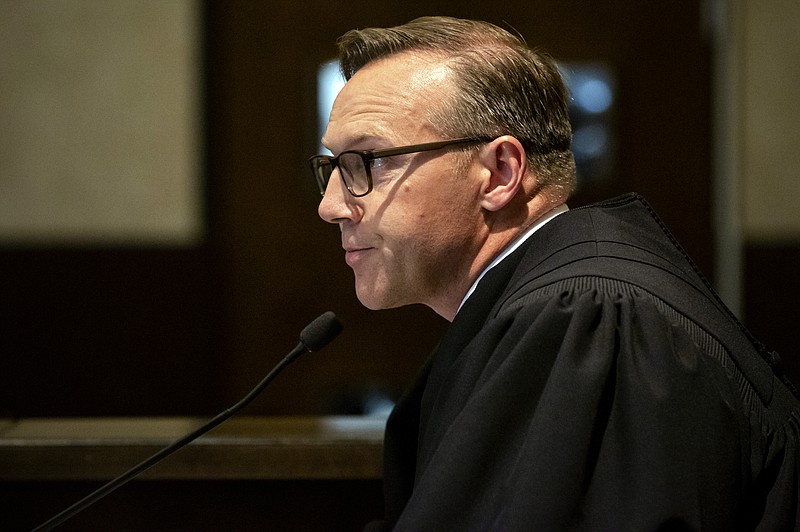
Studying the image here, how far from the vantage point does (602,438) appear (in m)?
1.07

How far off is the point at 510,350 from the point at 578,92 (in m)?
3.03

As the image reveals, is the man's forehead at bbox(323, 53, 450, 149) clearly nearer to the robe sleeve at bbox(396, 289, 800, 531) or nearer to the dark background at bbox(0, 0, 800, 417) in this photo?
the robe sleeve at bbox(396, 289, 800, 531)

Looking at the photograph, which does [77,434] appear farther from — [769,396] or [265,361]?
[265,361]

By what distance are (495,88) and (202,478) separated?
0.85 m

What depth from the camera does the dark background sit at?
3988mm

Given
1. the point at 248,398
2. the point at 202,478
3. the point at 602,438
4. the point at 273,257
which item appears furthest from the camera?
the point at 273,257

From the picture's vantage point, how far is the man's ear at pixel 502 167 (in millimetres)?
1457

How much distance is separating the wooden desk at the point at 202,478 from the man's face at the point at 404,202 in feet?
1.17

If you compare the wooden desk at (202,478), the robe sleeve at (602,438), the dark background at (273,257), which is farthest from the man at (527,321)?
the dark background at (273,257)

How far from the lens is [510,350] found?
1.15 m

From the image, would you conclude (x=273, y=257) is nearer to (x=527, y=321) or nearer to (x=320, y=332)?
(x=320, y=332)

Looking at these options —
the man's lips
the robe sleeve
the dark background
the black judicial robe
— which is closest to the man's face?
the man's lips

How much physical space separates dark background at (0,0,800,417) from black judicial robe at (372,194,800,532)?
276cm

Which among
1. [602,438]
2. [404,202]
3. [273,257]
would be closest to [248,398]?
[404,202]
